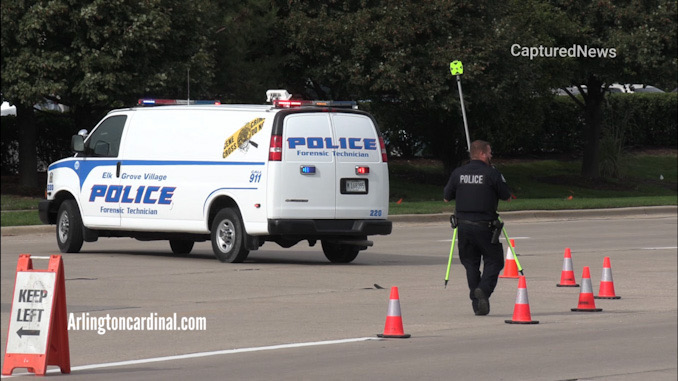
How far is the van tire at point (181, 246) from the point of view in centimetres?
2019

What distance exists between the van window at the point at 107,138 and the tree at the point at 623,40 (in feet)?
62.4

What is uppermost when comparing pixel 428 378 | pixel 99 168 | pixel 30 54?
pixel 30 54

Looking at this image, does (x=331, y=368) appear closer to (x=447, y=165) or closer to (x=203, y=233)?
(x=203, y=233)

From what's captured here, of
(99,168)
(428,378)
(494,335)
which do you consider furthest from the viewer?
(99,168)

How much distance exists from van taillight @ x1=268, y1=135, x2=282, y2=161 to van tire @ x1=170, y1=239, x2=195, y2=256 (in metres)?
3.14

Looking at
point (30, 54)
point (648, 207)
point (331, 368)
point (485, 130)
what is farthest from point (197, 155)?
point (485, 130)

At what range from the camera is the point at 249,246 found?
1789 centimetres

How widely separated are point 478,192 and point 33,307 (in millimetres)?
5825

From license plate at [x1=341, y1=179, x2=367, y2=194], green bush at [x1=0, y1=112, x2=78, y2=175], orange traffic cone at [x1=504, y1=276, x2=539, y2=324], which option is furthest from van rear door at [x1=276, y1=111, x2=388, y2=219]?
green bush at [x1=0, y1=112, x2=78, y2=175]

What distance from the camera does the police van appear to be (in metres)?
17.8

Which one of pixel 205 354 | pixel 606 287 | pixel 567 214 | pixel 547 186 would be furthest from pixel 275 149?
pixel 547 186

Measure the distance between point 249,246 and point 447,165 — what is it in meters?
20.4

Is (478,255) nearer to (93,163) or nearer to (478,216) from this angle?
(478,216)

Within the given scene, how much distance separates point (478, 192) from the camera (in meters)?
13.3
